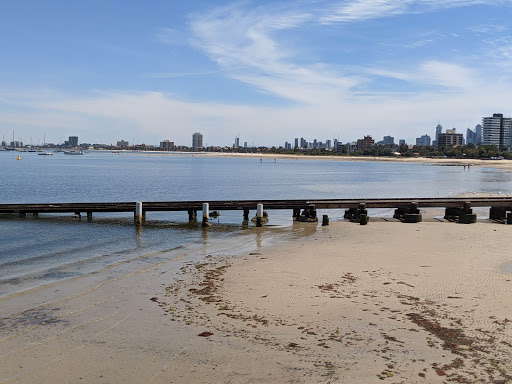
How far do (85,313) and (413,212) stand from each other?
2415 centimetres

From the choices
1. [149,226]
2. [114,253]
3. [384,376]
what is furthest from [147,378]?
[149,226]

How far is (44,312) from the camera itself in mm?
13453

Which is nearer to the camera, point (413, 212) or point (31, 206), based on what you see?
point (413, 212)

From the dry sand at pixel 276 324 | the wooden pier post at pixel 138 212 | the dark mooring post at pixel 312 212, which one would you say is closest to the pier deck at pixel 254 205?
the dark mooring post at pixel 312 212

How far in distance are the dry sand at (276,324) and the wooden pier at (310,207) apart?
11.8 m

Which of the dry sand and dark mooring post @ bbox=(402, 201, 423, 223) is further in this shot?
dark mooring post @ bbox=(402, 201, 423, 223)

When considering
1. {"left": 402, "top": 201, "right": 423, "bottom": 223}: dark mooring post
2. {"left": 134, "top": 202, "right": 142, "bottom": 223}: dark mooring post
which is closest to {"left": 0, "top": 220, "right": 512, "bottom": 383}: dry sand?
{"left": 402, "top": 201, "right": 423, "bottom": 223}: dark mooring post

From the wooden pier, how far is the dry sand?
11.8m

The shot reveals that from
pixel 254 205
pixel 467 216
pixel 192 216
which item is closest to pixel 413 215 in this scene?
pixel 467 216

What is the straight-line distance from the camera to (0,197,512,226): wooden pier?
3147 centimetres

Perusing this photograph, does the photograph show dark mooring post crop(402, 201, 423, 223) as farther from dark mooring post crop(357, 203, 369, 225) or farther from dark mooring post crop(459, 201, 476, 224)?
dark mooring post crop(357, 203, 369, 225)

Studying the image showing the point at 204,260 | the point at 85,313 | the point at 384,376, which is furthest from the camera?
the point at 204,260

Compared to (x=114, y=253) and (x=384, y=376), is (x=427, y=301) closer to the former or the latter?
(x=384, y=376)

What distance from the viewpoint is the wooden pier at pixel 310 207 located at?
31469 millimetres
